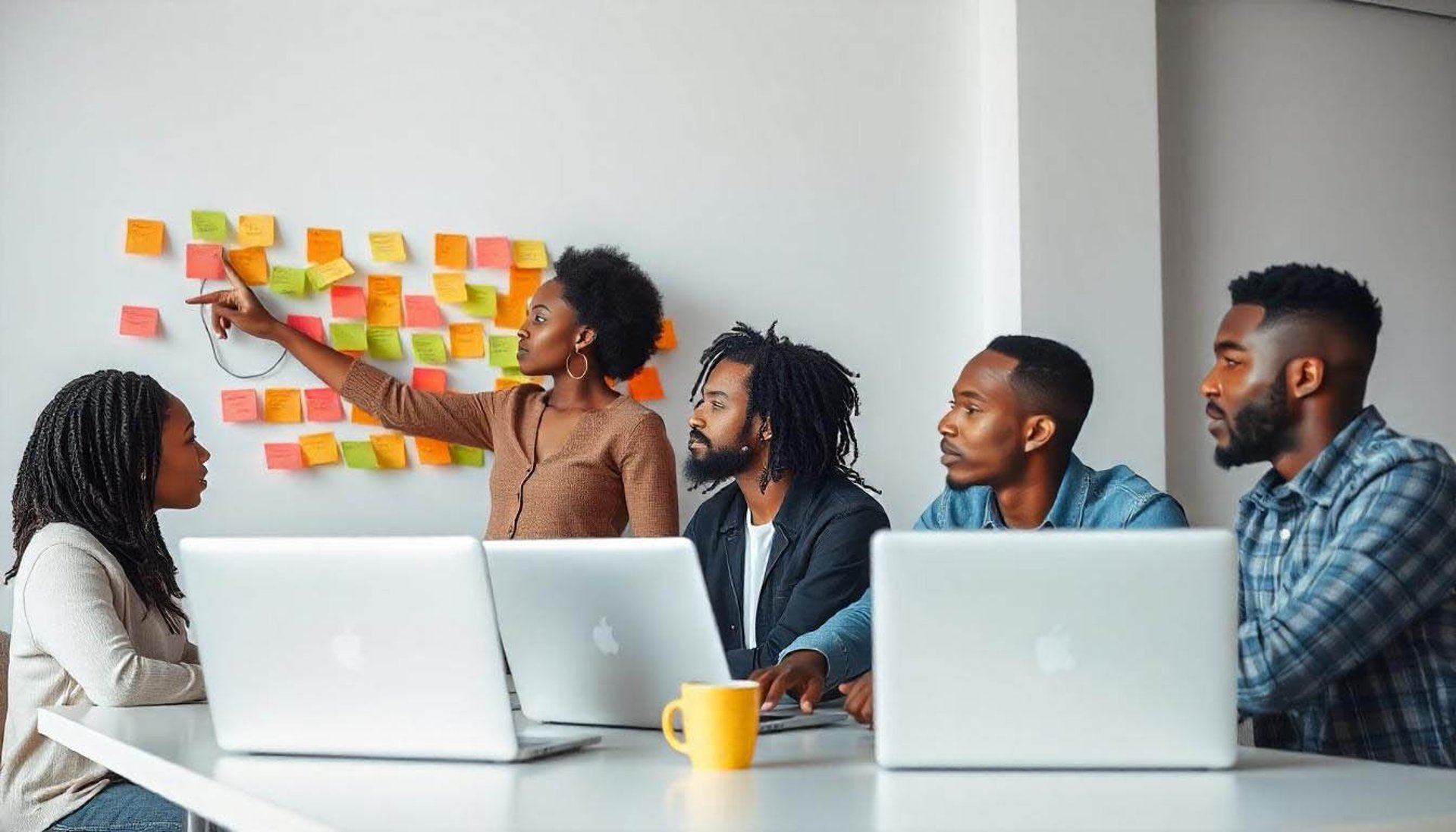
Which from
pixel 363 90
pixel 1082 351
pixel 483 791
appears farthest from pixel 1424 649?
pixel 363 90

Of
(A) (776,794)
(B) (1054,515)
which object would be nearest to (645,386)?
(B) (1054,515)

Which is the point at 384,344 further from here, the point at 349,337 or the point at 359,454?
the point at 359,454

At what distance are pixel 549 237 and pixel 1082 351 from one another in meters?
1.39

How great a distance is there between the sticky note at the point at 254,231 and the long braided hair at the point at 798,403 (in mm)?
1014

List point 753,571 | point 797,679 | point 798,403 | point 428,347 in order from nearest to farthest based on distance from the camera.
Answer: point 797,679 < point 753,571 < point 798,403 < point 428,347

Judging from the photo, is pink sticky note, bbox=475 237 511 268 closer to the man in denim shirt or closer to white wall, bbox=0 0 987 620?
white wall, bbox=0 0 987 620

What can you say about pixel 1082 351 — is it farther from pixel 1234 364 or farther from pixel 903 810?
pixel 903 810

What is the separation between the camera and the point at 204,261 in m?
3.16

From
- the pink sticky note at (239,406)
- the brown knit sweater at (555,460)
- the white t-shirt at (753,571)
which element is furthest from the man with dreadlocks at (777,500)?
the pink sticky note at (239,406)

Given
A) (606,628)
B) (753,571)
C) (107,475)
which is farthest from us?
(753,571)

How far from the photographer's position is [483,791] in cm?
128

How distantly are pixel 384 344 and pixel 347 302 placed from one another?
0.39 feet

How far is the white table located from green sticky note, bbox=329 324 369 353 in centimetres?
178

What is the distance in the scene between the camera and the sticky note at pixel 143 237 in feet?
10.2
